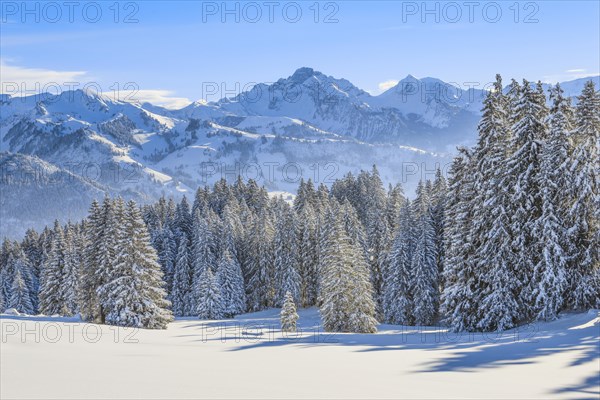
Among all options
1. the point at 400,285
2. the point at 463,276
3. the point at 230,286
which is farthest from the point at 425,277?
the point at 230,286

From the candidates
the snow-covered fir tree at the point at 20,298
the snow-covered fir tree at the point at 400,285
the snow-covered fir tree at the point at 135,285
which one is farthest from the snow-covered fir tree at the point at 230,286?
the snow-covered fir tree at the point at 20,298

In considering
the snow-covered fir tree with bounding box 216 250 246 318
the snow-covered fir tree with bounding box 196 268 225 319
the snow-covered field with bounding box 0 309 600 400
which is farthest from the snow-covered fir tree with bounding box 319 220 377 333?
the snow-covered fir tree with bounding box 216 250 246 318

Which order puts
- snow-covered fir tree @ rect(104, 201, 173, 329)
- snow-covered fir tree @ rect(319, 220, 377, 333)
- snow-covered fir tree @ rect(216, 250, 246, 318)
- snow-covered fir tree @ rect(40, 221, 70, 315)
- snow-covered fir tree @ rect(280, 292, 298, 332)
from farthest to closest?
snow-covered fir tree @ rect(216, 250, 246, 318) < snow-covered fir tree @ rect(40, 221, 70, 315) < snow-covered fir tree @ rect(280, 292, 298, 332) < snow-covered fir tree @ rect(319, 220, 377, 333) < snow-covered fir tree @ rect(104, 201, 173, 329)

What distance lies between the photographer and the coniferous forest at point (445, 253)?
2611cm

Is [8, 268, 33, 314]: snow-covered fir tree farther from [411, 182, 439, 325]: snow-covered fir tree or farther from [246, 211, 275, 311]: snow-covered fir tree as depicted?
[411, 182, 439, 325]: snow-covered fir tree

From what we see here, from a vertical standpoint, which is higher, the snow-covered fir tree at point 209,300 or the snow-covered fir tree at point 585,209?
the snow-covered fir tree at point 585,209

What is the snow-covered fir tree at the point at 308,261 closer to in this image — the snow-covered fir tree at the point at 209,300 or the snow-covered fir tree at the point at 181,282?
the snow-covered fir tree at the point at 209,300

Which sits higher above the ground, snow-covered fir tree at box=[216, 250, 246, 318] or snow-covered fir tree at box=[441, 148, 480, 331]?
snow-covered fir tree at box=[441, 148, 480, 331]

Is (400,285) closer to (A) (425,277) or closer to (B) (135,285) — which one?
(A) (425,277)

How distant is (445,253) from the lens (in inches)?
1503

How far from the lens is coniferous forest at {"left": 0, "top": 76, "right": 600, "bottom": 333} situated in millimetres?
26109


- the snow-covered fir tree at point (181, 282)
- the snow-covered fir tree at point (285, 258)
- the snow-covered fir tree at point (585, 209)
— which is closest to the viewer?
the snow-covered fir tree at point (585, 209)

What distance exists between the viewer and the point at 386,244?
193 ft

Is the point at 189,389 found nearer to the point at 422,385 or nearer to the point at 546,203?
the point at 422,385
